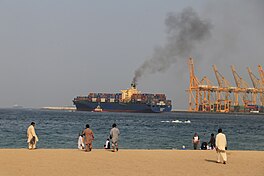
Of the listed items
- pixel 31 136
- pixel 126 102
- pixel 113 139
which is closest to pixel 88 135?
pixel 113 139

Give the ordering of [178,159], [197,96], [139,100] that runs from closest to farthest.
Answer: [178,159] < [139,100] < [197,96]

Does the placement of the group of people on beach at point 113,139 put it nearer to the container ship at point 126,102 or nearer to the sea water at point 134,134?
the sea water at point 134,134

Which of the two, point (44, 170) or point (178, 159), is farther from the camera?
point (178, 159)

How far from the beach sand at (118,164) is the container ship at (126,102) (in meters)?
138

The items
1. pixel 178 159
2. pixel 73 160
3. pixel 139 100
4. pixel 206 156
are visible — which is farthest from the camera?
pixel 139 100

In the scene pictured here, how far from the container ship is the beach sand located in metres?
138

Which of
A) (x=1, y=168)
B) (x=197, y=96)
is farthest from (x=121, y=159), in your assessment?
(x=197, y=96)

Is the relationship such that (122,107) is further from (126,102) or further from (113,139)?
(113,139)

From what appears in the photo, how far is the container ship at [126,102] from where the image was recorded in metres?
162

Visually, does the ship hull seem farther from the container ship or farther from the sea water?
the sea water

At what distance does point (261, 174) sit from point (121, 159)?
609 centimetres

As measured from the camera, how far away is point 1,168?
52.9 feet

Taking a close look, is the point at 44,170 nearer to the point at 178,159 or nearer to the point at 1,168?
the point at 1,168

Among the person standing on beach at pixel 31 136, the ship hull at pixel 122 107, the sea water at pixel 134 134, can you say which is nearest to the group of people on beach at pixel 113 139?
the person standing on beach at pixel 31 136
